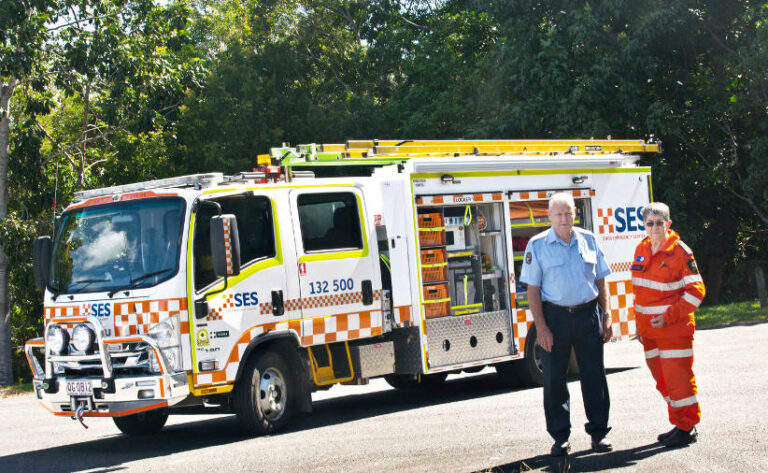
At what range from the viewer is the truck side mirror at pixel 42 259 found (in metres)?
9.30

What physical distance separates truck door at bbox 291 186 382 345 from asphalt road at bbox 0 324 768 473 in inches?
39.0

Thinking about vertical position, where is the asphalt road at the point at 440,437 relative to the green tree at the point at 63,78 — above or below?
below

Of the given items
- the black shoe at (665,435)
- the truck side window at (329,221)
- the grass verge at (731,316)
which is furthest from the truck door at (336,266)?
the grass verge at (731,316)

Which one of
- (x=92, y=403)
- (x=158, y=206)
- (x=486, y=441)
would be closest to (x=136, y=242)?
(x=158, y=206)

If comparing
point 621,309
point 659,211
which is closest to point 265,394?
point 659,211

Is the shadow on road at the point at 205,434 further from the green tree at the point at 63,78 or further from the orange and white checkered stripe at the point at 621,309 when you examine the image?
the green tree at the point at 63,78

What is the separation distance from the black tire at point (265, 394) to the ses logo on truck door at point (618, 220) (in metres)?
5.00

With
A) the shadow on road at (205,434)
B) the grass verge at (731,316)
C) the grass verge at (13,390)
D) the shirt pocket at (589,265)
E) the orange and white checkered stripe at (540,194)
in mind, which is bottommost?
the grass verge at (13,390)

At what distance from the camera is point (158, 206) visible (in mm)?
8812

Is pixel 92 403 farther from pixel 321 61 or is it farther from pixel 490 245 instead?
pixel 321 61

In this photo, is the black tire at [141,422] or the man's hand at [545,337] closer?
the man's hand at [545,337]

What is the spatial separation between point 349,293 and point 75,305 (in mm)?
2734

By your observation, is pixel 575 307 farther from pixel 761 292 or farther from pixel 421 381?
pixel 761 292

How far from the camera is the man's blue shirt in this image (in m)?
6.78
